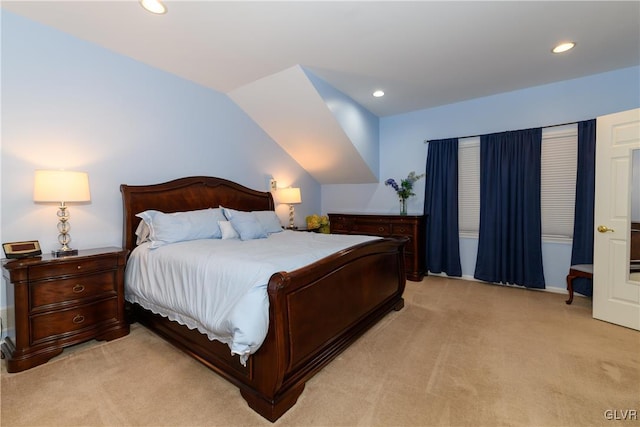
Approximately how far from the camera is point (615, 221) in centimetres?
267

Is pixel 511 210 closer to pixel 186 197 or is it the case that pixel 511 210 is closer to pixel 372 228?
pixel 372 228

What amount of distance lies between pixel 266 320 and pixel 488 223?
352 centimetres

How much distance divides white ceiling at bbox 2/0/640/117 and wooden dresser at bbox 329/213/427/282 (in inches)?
72.5

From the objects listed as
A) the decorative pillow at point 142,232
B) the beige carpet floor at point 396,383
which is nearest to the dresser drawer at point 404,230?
the beige carpet floor at point 396,383

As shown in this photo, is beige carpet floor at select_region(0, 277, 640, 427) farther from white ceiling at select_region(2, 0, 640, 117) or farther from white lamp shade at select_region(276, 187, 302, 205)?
white ceiling at select_region(2, 0, 640, 117)

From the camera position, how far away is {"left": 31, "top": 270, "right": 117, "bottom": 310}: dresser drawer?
2.11 metres

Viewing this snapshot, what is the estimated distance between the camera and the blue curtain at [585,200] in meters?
3.28

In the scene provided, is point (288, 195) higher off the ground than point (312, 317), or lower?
higher

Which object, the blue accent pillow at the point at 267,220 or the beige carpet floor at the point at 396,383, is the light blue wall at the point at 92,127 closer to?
the blue accent pillow at the point at 267,220

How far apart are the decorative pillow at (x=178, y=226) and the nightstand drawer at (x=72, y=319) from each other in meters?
0.60

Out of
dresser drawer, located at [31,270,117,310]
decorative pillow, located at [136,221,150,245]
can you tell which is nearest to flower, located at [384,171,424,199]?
decorative pillow, located at [136,221,150,245]

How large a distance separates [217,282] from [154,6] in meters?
2.06

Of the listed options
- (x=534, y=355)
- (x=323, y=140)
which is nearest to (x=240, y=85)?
(x=323, y=140)

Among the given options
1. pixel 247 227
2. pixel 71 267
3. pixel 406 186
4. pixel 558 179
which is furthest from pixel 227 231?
pixel 558 179
